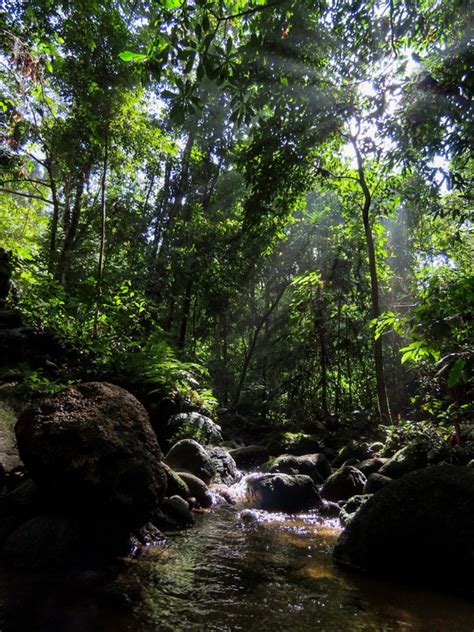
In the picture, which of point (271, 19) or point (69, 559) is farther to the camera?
point (271, 19)

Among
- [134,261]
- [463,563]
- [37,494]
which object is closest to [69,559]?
[37,494]

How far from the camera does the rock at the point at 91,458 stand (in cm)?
394

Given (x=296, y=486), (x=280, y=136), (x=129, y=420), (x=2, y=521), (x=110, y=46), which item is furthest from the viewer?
(x=110, y=46)

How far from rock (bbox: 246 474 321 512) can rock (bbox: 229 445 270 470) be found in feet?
11.3

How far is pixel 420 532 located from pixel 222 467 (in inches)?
209

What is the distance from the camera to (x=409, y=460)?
7.30 m

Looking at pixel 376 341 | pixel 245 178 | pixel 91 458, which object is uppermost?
pixel 245 178

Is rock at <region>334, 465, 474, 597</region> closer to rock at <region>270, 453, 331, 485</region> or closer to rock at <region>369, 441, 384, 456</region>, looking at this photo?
rock at <region>270, 453, 331, 485</region>

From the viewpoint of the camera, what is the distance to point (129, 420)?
4508 mm

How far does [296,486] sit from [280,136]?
20.3ft

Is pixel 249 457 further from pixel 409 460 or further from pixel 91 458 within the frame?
pixel 91 458

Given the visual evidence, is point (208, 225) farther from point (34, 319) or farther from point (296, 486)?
point (296, 486)

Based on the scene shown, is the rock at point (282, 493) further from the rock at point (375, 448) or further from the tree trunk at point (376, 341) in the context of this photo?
the tree trunk at point (376, 341)

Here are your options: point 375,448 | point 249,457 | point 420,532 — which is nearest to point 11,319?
point 249,457
